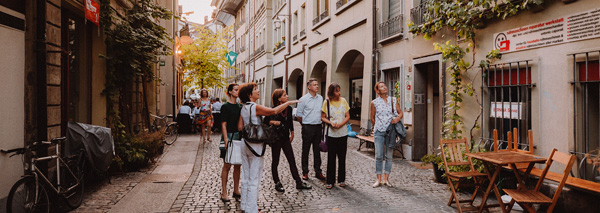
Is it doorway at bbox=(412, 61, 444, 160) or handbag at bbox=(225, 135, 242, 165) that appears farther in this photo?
doorway at bbox=(412, 61, 444, 160)

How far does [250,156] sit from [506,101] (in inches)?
186

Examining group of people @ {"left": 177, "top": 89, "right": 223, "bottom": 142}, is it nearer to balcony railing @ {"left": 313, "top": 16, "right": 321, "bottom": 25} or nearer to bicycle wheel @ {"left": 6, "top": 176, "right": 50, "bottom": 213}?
balcony railing @ {"left": 313, "top": 16, "right": 321, "bottom": 25}

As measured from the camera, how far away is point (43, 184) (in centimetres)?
514

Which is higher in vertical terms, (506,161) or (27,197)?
(506,161)

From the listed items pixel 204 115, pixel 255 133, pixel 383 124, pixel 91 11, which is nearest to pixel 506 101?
pixel 383 124

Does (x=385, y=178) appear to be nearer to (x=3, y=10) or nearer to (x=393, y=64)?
(x=393, y=64)

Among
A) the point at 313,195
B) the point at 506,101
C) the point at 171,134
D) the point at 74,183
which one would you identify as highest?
the point at 506,101

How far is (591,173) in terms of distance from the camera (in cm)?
555

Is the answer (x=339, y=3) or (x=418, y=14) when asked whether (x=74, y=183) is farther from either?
(x=339, y=3)

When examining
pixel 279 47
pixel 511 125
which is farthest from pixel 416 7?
pixel 279 47

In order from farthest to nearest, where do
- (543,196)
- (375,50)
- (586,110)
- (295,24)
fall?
1. (295,24)
2. (375,50)
3. (586,110)
4. (543,196)

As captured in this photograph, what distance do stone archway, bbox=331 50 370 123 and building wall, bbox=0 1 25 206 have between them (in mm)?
11829

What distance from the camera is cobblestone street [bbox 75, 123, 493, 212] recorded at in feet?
18.5

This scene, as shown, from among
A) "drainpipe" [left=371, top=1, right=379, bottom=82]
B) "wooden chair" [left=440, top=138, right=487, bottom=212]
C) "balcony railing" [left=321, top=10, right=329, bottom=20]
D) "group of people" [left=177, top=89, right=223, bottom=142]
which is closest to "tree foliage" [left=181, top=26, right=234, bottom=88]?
"group of people" [left=177, top=89, right=223, bottom=142]
